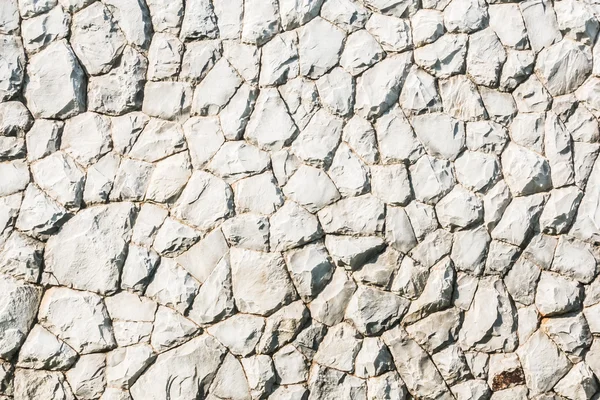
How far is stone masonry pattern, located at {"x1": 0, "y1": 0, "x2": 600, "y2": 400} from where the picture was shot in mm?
3873

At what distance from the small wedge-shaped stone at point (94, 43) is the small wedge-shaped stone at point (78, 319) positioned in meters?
1.17

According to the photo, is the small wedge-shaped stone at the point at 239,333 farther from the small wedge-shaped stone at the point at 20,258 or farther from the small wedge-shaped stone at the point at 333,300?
the small wedge-shaped stone at the point at 20,258

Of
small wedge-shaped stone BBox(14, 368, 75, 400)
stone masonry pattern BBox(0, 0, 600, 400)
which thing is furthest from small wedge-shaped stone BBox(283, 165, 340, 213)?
small wedge-shaped stone BBox(14, 368, 75, 400)

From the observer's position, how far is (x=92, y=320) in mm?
3838

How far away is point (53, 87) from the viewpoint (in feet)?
13.2

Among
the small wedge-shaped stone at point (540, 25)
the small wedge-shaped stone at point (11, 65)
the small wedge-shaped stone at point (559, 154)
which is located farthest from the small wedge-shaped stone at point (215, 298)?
the small wedge-shaped stone at point (540, 25)

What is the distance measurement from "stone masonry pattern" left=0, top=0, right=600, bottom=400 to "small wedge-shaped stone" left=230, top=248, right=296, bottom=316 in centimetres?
1

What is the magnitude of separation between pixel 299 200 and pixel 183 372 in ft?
3.38

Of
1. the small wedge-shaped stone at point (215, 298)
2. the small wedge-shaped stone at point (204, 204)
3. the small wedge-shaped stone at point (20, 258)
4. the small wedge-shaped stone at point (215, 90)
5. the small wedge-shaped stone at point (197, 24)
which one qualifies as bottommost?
the small wedge-shaped stone at point (215, 298)

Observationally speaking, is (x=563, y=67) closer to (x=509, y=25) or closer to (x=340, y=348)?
(x=509, y=25)

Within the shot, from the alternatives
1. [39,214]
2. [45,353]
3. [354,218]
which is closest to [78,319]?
[45,353]

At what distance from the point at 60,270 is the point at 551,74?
8.98ft

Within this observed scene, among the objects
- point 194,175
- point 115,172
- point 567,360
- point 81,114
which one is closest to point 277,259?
point 194,175

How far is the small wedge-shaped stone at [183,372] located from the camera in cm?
383
